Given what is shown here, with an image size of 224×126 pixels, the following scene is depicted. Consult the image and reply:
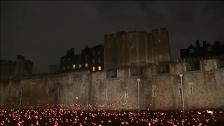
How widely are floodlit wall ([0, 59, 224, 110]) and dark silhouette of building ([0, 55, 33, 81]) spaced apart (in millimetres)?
20814

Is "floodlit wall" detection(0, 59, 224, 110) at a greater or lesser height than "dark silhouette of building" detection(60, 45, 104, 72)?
lesser

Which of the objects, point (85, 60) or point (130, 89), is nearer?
point (130, 89)

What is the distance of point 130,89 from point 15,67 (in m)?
41.0

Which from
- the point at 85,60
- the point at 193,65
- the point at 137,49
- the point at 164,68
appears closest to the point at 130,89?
the point at 164,68

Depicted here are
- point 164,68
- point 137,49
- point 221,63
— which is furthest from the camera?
point 137,49

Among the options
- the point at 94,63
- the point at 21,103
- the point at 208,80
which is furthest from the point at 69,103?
the point at 94,63

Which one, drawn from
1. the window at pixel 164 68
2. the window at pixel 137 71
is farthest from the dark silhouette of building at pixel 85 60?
the window at pixel 164 68

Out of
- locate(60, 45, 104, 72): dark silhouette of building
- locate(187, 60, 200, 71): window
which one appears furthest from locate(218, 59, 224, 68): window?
locate(60, 45, 104, 72): dark silhouette of building

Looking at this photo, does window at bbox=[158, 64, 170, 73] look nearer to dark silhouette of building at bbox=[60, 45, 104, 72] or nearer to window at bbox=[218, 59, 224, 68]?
window at bbox=[218, 59, 224, 68]

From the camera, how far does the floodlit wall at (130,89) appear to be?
29.6 m

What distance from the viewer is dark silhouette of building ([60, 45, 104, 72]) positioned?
66938 millimetres

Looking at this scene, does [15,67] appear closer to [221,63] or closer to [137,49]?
[137,49]

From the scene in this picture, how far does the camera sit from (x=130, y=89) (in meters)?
34.4

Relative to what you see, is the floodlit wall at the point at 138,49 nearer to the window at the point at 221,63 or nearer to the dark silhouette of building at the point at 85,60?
the dark silhouette of building at the point at 85,60
